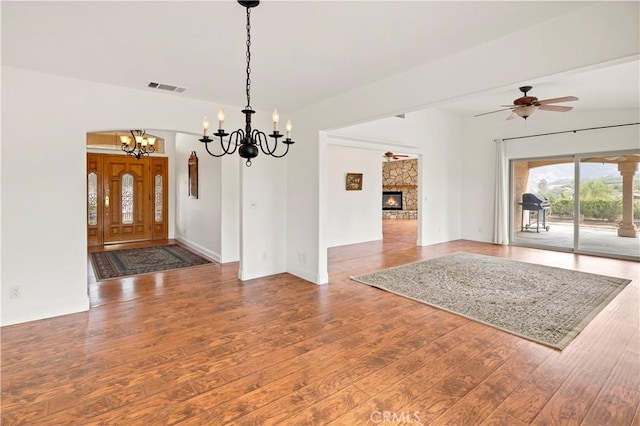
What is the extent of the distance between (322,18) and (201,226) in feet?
18.6

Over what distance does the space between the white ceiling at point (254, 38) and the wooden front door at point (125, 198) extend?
201 inches

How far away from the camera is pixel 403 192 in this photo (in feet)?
46.7

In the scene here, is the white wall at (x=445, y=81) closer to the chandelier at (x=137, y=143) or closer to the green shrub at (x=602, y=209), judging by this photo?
the chandelier at (x=137, y=143)

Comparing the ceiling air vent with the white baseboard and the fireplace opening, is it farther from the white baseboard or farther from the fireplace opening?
the fireplace opening

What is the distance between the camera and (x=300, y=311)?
143 inches

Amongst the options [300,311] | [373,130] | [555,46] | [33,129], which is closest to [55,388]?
[300,311]

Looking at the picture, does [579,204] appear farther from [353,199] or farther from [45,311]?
[45,311]

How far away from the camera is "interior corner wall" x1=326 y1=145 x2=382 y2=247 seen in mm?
7922

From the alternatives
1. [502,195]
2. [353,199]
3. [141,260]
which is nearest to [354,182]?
[353,199]

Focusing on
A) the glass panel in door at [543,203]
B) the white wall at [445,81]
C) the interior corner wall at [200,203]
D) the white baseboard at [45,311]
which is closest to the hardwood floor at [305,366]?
the white baseboard at [45,311]

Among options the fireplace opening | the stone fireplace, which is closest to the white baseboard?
the stone fireplace

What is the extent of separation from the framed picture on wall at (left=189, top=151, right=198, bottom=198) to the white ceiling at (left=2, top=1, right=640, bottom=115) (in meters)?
3.59

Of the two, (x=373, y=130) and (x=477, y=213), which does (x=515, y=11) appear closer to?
(x=373, y=130)

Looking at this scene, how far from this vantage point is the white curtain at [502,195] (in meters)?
7.82
